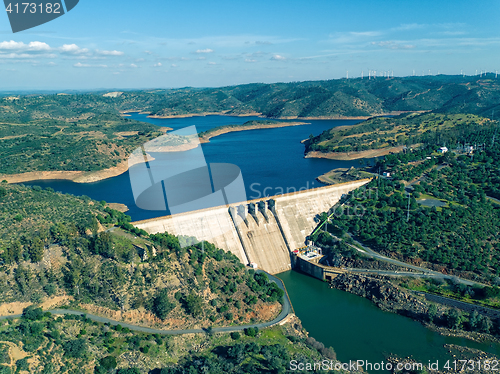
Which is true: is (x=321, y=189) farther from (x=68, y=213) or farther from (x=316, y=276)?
(x=68, y=213)

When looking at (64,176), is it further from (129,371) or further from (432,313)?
(432,313)

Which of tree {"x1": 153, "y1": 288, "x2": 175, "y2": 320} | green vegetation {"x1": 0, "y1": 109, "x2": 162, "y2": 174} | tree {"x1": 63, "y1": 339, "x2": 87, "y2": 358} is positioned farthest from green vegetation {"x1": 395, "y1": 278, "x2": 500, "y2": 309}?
green vegetation {"x1": 0, "y1": 109, "x2": 162, "y2": 174}

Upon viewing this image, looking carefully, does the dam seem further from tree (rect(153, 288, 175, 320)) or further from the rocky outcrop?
tree (rect(153, 288, 175, 320))

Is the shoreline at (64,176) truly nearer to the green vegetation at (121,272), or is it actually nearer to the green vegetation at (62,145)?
the green vegetation at (62,145)

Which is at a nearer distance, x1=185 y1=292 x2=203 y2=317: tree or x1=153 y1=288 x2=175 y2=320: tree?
x1=153 y1=288 x2=175 y2=320: tree

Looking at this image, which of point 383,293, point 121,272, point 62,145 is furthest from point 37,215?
point 62,145

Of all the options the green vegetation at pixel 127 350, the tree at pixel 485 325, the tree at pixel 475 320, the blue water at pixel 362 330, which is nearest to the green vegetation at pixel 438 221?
the tree at pixel 475 320
